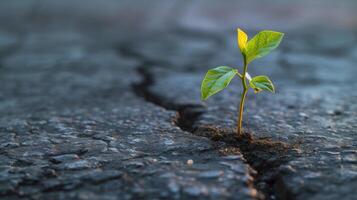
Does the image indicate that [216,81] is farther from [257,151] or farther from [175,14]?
[175,14]

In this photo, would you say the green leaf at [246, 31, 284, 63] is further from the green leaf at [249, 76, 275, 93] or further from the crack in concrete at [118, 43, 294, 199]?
the crack in concrete at [118, 43, 294, 199]

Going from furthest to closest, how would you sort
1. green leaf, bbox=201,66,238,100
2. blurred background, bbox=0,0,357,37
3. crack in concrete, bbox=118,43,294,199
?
1. blurred background, bbox=0,0,357,37
2. green leaf, bbox=201,66,238,100
3. crack in concrete, bbox=118,43,294,199

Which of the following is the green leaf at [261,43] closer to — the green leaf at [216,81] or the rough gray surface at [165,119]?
the green leaf at [216,81]

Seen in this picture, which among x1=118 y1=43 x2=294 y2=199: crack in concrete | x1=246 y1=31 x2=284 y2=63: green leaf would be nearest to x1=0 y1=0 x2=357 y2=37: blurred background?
x1=118 y1=43 x2=294 y2=199: crack in concrete

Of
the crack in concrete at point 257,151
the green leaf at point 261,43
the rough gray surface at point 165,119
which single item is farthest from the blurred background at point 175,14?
the green leaf at point 261,43

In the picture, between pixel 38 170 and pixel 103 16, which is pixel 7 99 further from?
pixel 103 16

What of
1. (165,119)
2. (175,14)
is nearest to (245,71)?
(165,119)

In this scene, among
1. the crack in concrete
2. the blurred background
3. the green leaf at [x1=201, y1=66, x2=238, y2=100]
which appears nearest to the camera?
the crack in concrete
